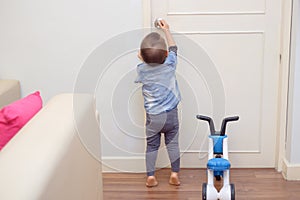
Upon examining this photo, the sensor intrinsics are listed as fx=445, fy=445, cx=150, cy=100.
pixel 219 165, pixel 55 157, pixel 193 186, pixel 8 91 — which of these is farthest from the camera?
pixel 193 186

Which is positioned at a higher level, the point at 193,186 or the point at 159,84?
the point at 159,84

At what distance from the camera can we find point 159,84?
259 cm

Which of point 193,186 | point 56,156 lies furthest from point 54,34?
point 56,156

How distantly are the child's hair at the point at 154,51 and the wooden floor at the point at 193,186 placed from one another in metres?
0.81

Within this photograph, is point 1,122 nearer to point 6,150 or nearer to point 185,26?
point 6,150

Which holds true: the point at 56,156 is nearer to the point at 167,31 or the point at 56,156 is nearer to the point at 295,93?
the point at 167,31

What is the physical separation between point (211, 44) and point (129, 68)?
56 centimetres

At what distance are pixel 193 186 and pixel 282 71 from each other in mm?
933

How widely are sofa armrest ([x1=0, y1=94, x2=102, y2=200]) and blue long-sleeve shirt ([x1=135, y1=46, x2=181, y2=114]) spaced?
57 cm

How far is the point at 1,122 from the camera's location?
156 cm

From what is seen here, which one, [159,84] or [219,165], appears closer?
[219,165]

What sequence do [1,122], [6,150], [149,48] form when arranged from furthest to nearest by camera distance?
[149,48], [1,122], [6,150]

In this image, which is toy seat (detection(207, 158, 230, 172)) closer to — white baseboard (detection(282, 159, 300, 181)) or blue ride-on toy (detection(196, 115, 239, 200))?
blue ride-on toy (detection(196, 115, 239, 200))

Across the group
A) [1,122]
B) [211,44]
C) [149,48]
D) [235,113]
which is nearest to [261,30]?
[211,44]
